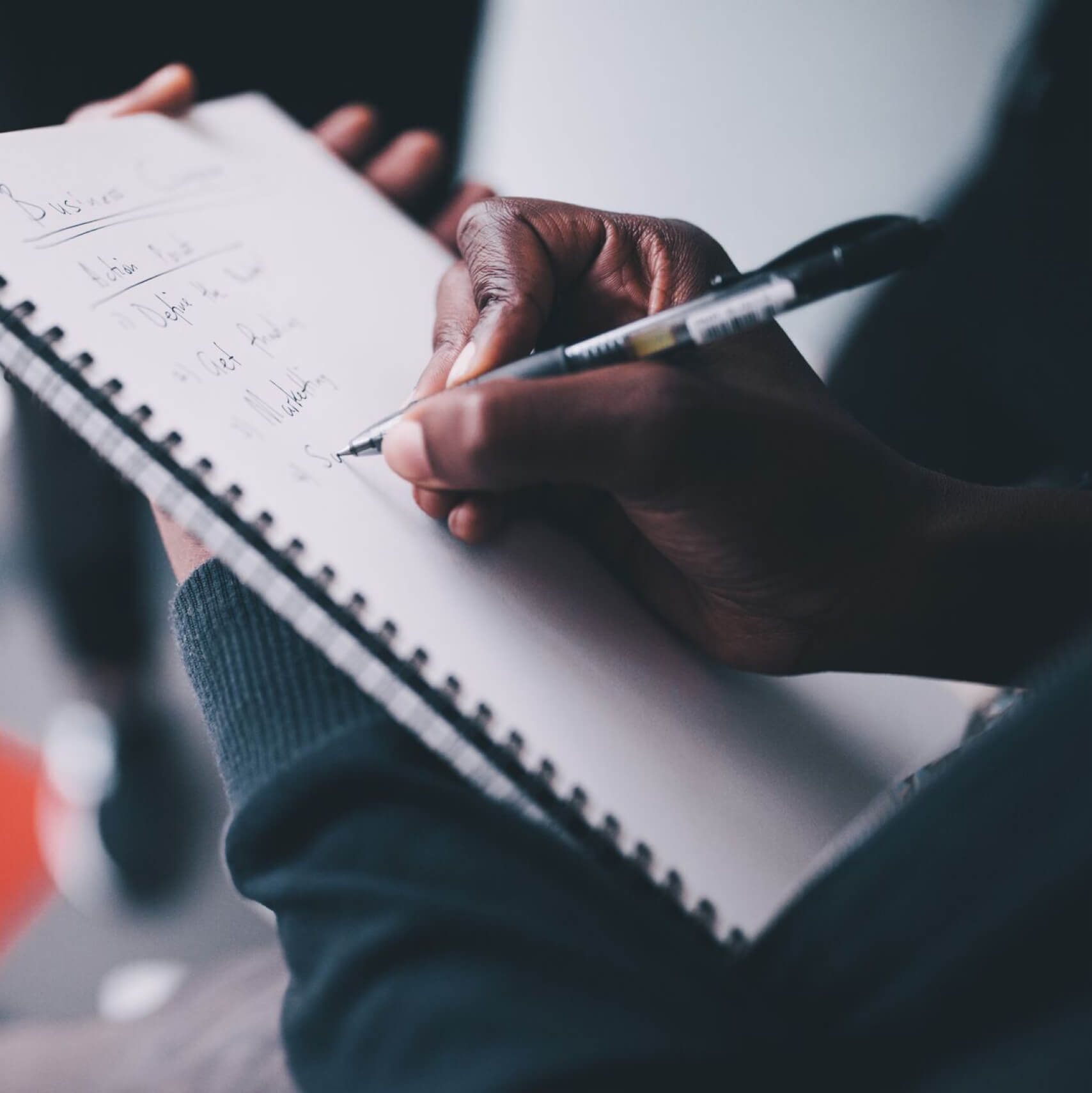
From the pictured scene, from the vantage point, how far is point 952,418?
32.7 inches

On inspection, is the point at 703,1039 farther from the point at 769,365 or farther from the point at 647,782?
the point at 769,365

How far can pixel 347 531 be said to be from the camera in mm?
350

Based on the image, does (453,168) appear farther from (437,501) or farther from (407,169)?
(437,501)

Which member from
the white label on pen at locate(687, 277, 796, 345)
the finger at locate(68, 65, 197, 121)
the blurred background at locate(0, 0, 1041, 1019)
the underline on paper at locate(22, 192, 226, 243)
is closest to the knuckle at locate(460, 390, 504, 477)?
the white label on pen at locate(687, 277, 796, 345)

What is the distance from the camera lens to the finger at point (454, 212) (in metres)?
0.71

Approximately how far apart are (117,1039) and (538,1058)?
1.85ft

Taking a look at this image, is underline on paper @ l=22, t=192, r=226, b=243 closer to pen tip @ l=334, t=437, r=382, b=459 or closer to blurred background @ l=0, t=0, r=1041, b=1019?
pen tip @ l=334, t=437, r=382, b=459

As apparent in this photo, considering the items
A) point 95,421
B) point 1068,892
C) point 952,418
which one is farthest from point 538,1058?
point 952,418

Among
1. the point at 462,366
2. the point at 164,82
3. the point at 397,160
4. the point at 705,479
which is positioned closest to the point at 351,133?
the point at 397,160

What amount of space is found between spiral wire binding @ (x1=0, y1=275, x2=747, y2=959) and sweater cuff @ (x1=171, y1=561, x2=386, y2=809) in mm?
23

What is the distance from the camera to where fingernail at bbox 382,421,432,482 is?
13.4 inches

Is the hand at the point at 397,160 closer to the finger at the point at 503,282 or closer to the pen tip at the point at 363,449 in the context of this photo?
the finger at the point at 503,282

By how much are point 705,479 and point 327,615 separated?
18 cm

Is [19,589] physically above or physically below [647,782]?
below
